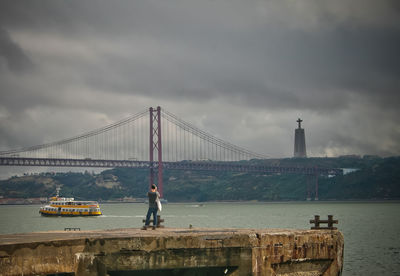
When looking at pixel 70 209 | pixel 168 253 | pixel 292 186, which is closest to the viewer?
pixel 168 253

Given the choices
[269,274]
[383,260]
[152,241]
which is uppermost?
[152,241]

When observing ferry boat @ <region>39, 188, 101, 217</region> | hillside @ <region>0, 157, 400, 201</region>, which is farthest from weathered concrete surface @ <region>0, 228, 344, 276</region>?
hillside @ <region>0, 157, 400, 201</region>

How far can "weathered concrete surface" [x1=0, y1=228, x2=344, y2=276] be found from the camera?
10508mm

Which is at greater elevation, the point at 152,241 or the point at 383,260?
the point at 152,241

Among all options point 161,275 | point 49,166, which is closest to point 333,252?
point 161,275

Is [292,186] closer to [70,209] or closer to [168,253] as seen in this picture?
[70,209]

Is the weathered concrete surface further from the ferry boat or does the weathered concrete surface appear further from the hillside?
the hillside

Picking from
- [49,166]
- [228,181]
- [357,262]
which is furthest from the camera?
[228,181]

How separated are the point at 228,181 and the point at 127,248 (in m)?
181

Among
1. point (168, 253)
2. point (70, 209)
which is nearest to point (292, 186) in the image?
point (70, 209)

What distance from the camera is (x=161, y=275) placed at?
1229cm

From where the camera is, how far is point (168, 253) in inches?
452

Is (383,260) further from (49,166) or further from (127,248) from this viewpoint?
(49,166)

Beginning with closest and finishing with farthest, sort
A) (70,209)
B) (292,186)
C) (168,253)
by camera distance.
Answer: (168,253) → (70,209) → (292,186)
